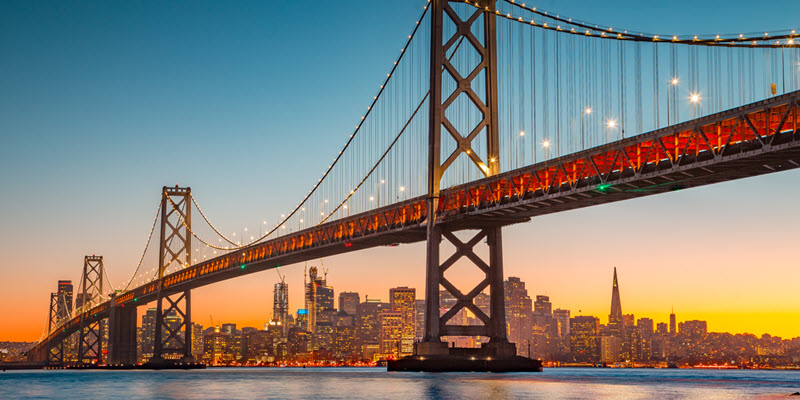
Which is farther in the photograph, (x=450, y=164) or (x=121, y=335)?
(x=121, y=335)

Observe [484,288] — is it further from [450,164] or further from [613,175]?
[613,175]

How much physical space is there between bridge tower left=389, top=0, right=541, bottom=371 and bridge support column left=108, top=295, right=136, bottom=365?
7255 cm

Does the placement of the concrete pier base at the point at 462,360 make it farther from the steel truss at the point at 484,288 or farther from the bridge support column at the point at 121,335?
the bridge support column at the point at 121,335

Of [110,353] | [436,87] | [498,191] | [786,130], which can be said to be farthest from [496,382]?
[110,353]

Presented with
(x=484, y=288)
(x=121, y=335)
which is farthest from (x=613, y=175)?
(x=121, y=335)

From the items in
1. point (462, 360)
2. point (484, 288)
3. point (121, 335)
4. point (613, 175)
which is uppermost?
point (613, 175)

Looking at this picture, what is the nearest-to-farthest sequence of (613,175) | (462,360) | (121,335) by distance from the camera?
(613,175) → (462,360) → (121,335)

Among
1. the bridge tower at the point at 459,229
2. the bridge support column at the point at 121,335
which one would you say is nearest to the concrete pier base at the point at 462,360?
the bridge tower at the point at 459,229

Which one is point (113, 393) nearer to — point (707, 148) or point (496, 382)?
point (496, 382)

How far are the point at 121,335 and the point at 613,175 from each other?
8956cm

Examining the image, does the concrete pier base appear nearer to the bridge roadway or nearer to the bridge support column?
the bridge roadway

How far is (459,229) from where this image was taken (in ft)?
179

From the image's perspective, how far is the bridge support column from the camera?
397ft

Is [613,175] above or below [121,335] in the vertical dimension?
above
